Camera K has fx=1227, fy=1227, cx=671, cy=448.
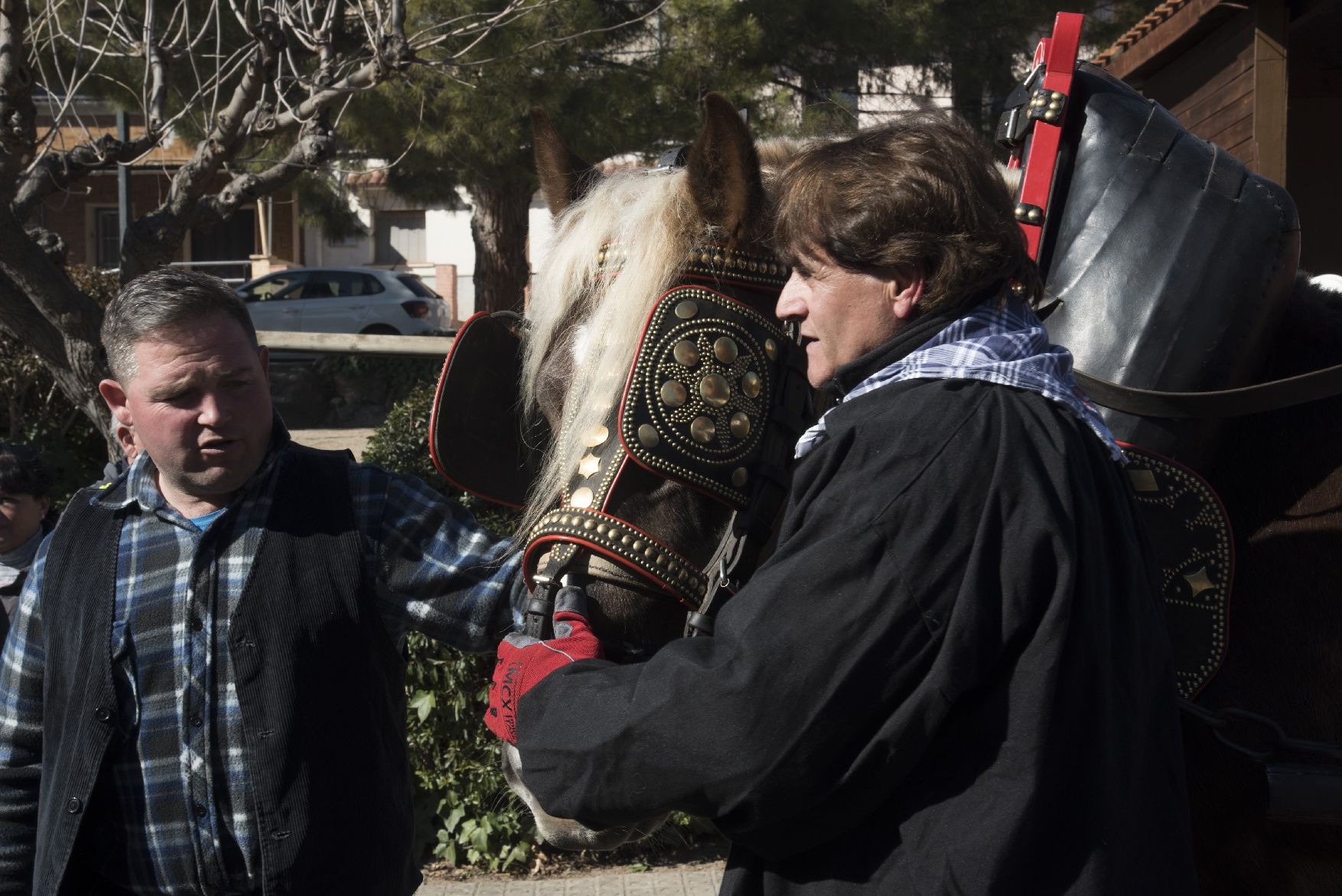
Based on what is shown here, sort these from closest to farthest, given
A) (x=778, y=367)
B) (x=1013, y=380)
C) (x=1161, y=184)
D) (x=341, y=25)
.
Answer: (x=1013, y=380), (x=778, y=367), (x=1161, y=184), (x=341, y=25)

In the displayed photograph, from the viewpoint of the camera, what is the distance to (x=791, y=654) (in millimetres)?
1207

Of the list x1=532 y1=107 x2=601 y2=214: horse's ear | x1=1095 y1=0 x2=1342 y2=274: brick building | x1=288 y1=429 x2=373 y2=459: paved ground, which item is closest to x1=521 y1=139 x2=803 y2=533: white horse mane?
x1=532 y1=107 x2=601 y2=214: horse's ear

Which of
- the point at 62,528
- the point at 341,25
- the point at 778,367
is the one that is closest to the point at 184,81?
the point at 341,25

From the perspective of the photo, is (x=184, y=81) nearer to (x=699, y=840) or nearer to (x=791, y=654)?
(x=699, y=840)

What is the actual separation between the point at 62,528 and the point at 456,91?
20.7 feet

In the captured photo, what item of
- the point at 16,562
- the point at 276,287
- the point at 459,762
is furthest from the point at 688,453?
the point at 276,287

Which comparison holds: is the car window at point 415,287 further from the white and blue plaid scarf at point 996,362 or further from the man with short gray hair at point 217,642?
the white and blue plaid scarf at point 996,362

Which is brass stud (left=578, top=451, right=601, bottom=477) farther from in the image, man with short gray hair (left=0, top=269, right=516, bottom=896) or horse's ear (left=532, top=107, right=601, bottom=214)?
horse's ear (left=532, top=107, right=601, bottom=214)

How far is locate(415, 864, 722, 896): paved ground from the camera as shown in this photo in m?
4.46

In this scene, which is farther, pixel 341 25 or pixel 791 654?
pixel 341 25

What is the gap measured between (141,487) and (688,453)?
97cm

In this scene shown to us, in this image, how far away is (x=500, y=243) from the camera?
1047cm

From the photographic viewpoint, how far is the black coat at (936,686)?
119cm

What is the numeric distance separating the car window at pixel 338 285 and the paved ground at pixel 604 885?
1398 cm
